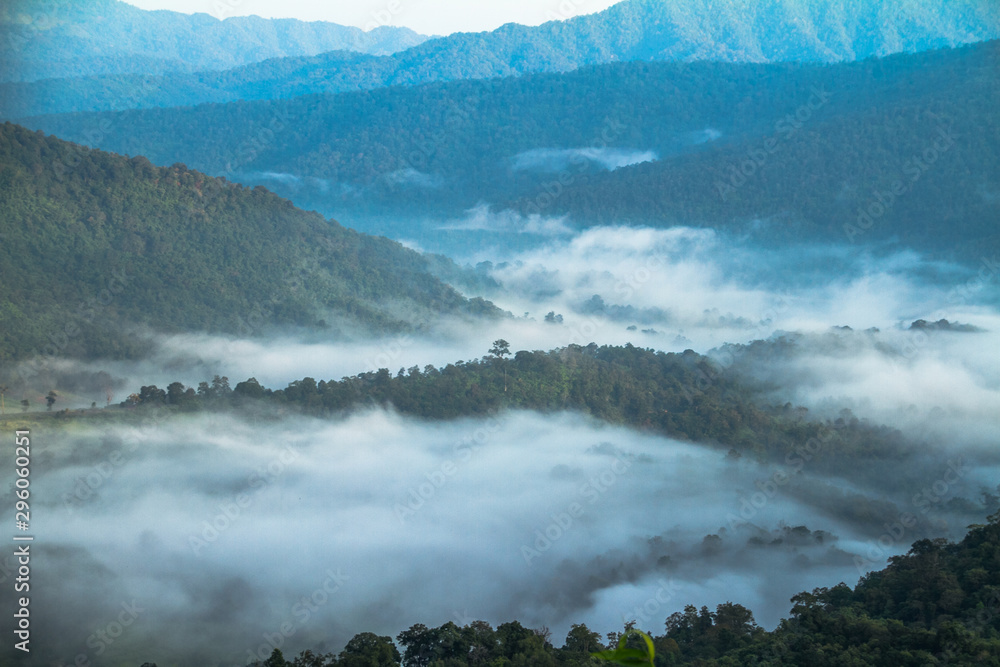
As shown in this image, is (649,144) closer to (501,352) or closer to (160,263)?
(160,263)

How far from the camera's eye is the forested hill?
1732 inches

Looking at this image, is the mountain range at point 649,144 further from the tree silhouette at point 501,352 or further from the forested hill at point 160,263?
the tree silhouette at point 501,352

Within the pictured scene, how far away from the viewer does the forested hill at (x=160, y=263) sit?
4400cm

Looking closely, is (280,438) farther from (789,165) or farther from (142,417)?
(789,165)

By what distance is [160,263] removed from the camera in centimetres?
5088

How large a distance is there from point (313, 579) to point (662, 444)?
61.1ft

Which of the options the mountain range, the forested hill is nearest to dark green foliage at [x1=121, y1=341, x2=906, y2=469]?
the forested hill

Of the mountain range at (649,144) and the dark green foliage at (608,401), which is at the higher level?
the mountain range at (649,144)

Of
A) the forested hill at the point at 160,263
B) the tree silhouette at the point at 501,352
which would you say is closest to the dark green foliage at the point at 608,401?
the tree silhouette at the point at 501,352

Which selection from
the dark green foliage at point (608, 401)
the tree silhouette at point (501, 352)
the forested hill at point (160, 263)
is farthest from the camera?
the forested hill at point (160, 263)

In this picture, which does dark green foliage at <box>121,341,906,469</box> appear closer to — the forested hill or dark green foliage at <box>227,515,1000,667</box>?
the forested hill

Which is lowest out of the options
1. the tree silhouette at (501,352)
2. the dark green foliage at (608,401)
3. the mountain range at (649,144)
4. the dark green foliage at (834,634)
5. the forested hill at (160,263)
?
the dark green foliage at (834,634)

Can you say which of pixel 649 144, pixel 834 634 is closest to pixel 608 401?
pixel 834 634

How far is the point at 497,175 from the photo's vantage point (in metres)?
156
